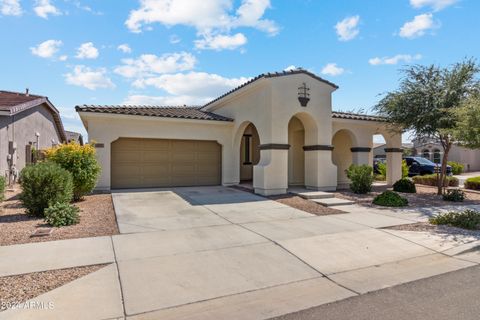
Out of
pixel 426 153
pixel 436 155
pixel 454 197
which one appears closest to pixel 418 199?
pixel 454 197

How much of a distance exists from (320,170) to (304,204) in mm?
3300

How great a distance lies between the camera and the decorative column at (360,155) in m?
16.3

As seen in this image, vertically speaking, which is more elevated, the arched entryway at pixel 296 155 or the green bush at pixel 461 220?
the arched entryway at pixel 296 155

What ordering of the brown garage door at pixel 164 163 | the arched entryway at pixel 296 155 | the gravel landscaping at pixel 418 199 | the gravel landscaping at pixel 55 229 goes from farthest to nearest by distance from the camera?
the arched entryway at pixel 296 155, the brown garage door at pixel 164 163, the gravel landscaping at pixel 418 199, the gravel landscaping at pixel 55 229

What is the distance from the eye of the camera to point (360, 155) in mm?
16406

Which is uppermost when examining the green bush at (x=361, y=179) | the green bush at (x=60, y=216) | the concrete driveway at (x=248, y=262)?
the green bush at (x=361, y=179)

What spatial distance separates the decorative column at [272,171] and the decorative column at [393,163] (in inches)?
311

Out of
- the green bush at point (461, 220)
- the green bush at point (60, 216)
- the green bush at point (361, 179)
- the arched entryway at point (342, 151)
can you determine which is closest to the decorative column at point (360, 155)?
the arched entryway at point (342, 151)

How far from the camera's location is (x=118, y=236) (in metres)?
6.64

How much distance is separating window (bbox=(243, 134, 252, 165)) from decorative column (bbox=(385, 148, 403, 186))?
7.49 m

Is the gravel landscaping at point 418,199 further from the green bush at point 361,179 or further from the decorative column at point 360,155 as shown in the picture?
the decorative column at point 360,155

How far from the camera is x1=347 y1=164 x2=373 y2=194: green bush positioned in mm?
13662

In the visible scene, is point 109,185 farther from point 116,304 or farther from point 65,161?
point 116,304

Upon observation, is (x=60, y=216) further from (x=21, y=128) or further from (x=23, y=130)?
(x=23, y=130)
